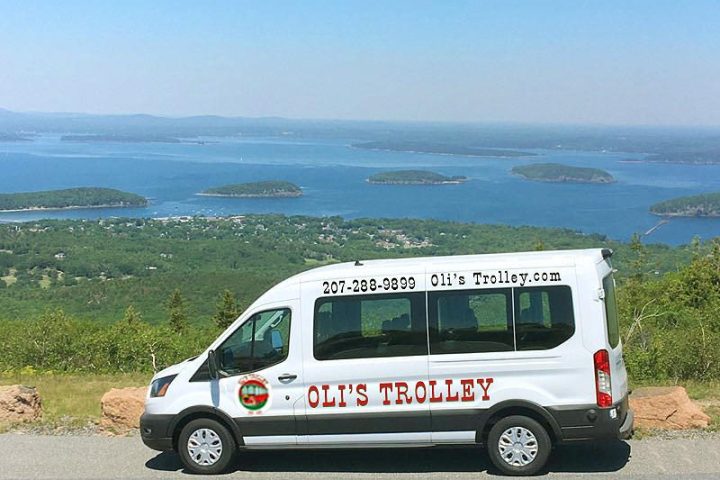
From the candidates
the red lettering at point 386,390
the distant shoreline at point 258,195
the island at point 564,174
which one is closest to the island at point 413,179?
the island at point 564,174

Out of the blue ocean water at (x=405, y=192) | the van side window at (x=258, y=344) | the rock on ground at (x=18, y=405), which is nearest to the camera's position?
the van side window at (x=258, y=344)

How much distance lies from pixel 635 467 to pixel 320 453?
9.37 feet

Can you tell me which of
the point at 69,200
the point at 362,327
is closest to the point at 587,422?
the point at 362,327

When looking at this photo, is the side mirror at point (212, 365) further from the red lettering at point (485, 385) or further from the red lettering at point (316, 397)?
the red lettering at point (485, 385)

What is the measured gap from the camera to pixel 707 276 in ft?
72.5

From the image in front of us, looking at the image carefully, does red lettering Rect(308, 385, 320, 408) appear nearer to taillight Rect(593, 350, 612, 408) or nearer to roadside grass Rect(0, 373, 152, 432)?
taillight Rect(593, 350, 612, 408)

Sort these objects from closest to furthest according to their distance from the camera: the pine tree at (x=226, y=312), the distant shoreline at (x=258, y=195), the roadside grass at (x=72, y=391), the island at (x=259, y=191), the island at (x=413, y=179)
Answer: the roadside grass at (x=72, y=391) → the pine tree at (x=226, y=312) → the distant shoreline at (x=258, y=195) → the island at (x=259, y=191) → the island at (x=413, y=179)

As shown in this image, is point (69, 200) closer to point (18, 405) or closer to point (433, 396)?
point (18, 405)

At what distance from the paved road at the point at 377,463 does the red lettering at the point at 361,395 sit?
0.65 metres

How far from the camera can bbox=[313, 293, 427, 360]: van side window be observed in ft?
22.6

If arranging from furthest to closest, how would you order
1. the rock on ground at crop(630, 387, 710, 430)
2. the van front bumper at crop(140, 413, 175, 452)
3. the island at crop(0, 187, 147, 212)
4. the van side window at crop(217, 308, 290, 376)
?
the island at crop(0, 187, 147, 212) < the rock on ground at crop(630, 387, 710, 430) < the van front bumper at crop(140, 413, 175, 452) < the van side window at crop(217, 308, 290, 376)

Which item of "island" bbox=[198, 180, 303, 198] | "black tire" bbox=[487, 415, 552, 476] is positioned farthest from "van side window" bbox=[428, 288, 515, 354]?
"island" bbox=[198, 180, 303, 198]

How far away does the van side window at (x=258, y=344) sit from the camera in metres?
7.07

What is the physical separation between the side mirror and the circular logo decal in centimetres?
25
